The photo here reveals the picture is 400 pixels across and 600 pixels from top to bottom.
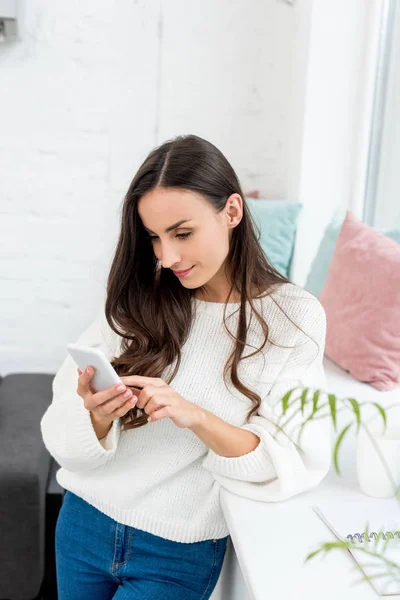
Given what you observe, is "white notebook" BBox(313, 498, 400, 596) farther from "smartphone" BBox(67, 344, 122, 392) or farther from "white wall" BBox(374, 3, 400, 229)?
"white wall" BBox(374, 3, 400, 229)

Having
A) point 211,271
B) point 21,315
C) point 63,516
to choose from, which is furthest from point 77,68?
point 63,516

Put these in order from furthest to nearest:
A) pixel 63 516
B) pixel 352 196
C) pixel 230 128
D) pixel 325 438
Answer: pixel 230 128 → pixel 352 196 → pixel 63 516 → pixel 325 438

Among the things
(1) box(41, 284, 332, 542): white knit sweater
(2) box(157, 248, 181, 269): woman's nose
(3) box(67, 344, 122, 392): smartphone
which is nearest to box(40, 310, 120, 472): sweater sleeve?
(1) box(41, 284, 332, 542): white knit sweater

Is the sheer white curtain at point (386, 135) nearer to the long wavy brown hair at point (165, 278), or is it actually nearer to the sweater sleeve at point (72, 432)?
the long wavy brown hair at point (165, 278)

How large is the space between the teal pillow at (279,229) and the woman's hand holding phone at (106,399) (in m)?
1.28

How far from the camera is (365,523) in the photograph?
3.46 feet

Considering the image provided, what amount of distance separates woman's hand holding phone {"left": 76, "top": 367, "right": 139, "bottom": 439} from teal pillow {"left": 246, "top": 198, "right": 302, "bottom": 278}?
1282 mm

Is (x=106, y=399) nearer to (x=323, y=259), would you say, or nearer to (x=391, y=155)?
(x=323, y=259)

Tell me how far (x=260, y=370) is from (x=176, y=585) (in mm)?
370

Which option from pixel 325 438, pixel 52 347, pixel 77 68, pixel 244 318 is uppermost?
pixel 77 68

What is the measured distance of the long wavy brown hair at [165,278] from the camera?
47.2 inches

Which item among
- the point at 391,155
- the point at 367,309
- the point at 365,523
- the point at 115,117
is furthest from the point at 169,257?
the point at 115,117

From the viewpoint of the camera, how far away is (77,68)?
8.25 feet

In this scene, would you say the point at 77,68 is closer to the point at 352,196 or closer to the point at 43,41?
the point at 43,41
